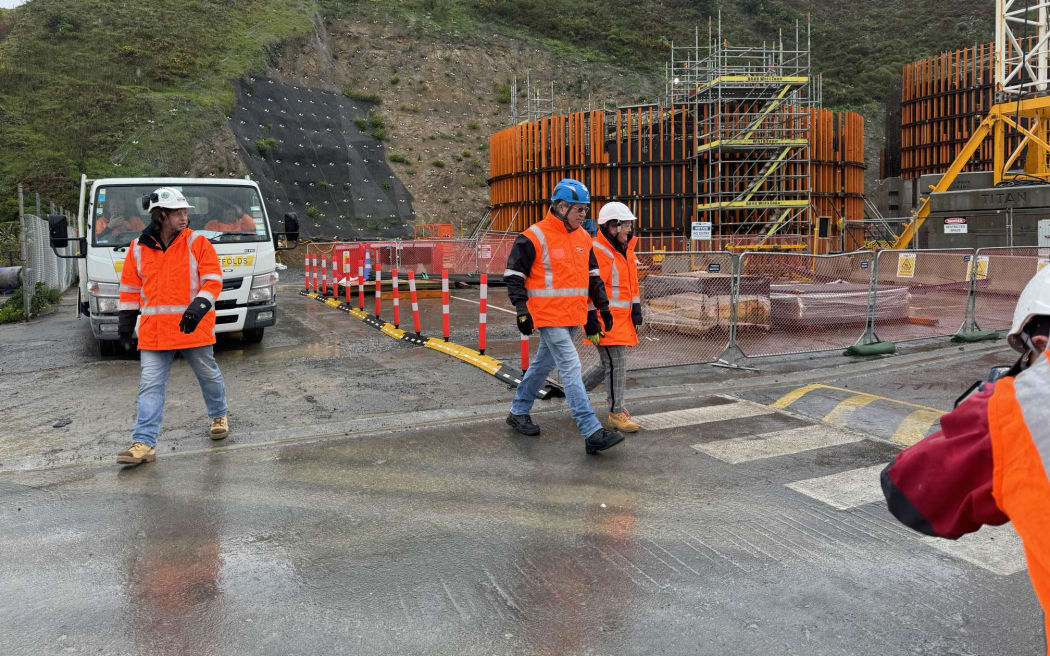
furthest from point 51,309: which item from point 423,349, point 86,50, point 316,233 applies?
point 86,50

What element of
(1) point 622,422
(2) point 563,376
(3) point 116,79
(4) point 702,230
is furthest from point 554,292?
(3) point 116,79

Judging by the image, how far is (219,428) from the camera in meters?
6.85

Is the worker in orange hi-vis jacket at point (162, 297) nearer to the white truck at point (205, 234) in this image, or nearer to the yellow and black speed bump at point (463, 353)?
the yellow and black speed bump at point (463, 353)

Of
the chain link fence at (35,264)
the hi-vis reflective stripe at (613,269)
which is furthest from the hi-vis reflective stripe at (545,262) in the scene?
the chain link fence at (35,264)

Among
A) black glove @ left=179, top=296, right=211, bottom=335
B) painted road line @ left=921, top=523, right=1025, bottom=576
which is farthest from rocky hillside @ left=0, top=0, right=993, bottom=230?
painted road line @ left=921, top=523, right=1025, bottom=576

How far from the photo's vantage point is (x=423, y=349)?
1191 cm

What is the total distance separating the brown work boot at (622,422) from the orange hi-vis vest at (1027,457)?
525 centimetres

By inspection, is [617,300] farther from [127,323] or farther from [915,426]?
[127,323]

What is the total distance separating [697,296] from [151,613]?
9093mm

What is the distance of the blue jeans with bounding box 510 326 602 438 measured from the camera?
246 inches

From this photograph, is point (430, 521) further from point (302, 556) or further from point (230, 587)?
point (230, 587)

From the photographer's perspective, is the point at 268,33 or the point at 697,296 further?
the point at 268,33

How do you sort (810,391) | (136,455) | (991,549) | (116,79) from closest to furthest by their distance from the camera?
(991,549) → (136,455) → (810,391) → (116,79)

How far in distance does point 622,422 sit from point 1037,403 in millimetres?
5415
